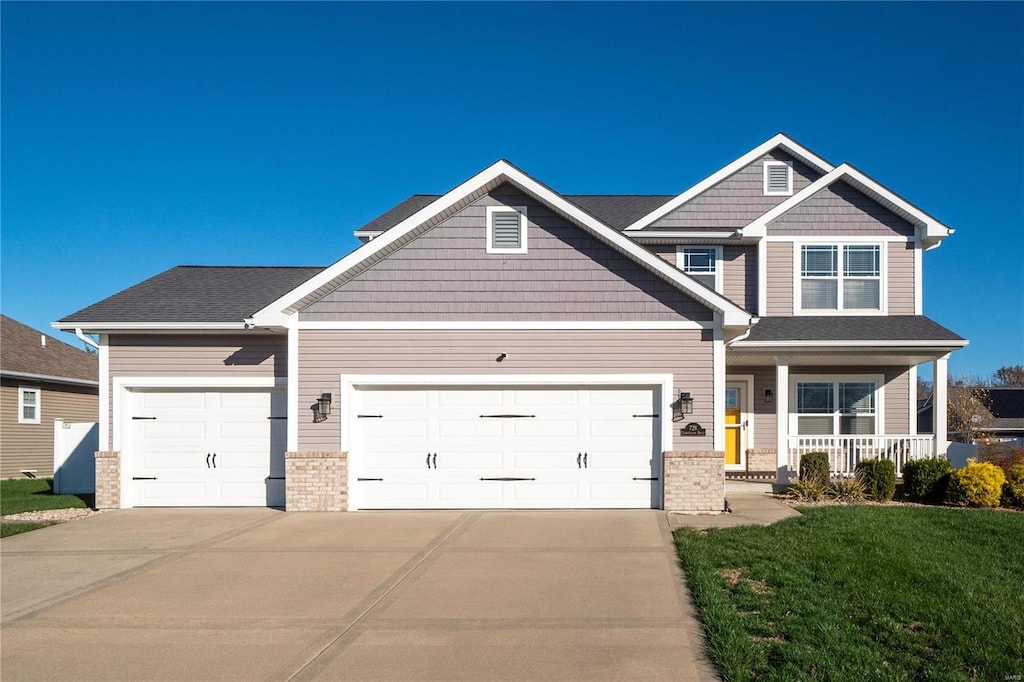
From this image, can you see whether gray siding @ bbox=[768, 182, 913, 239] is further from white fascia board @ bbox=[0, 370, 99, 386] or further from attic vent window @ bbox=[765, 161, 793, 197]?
white fascia board @ bbox=[0, 370, 99, 386]

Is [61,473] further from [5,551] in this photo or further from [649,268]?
[649,268]

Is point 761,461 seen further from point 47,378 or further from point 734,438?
point 47,378

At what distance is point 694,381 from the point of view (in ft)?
41.5

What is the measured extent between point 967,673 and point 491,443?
832cm

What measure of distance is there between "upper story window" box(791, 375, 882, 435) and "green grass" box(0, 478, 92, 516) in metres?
15.0

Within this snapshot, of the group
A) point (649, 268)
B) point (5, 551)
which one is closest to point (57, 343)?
point (5, 551)

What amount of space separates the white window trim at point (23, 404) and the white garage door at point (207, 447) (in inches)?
476

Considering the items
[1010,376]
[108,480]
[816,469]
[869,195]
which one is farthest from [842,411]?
[1010,376]

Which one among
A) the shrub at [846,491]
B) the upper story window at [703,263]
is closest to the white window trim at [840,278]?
the upper story window at [703,263]

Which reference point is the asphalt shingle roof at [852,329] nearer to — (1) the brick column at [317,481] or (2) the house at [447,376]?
(2) the house at [447,376]

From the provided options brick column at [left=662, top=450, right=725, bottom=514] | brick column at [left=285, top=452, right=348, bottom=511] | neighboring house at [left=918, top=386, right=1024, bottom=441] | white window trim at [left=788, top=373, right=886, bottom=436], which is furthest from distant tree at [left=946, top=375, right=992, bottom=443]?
brick column at [left=285, top=452, right=348, bottom=511]

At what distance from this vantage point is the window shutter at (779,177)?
58.2ft

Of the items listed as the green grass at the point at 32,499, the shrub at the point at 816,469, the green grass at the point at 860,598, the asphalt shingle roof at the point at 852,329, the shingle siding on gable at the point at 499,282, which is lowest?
the green grass at the point at 32,499

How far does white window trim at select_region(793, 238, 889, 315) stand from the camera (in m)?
16.3
